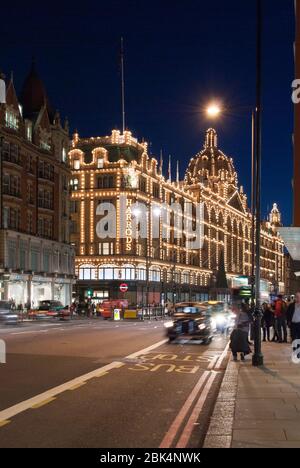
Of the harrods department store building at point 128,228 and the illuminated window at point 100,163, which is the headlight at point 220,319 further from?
the illuminated window at point 100,163

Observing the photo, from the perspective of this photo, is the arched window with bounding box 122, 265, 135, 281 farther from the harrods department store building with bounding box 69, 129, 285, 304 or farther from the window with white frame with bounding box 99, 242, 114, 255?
the window with white frame with bounding box 99, 242, 114, 255

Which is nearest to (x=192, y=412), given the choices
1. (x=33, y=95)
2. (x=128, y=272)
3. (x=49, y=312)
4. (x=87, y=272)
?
(x=49, y=312)

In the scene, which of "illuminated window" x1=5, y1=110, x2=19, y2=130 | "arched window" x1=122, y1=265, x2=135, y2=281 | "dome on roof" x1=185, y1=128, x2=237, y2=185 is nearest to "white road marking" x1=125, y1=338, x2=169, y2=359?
"illuminated window" x1=5, y1=110, x2=19, y2=130

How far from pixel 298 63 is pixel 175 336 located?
85.2ft

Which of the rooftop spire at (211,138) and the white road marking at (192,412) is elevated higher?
the rooftop spire at (211,138)

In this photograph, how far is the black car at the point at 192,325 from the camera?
27469 mm

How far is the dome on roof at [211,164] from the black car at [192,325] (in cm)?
12956

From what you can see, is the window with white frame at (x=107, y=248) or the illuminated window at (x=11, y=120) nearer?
the illuminated window at (x=11, y=120)

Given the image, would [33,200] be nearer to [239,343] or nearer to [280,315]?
[280,315]

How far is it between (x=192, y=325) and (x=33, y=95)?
5501cm

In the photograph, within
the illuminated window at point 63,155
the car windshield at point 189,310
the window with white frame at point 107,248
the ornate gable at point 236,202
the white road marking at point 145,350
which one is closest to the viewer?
the white road marking at point 145,350

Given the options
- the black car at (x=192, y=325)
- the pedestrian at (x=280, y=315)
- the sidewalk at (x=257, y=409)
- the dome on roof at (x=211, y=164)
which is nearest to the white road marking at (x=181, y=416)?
the sidewalk at (x=257, y=409)

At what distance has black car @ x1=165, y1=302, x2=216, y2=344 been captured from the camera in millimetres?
27469

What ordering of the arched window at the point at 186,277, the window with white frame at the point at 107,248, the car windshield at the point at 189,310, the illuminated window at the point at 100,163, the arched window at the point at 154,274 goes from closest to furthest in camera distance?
the car windshield at the point at 189,310
the window with white frame at the point at 107,248
the illuminated window at the point at 100,163
the arched window at the point at 154,274
the arched window at the point at 186,277
